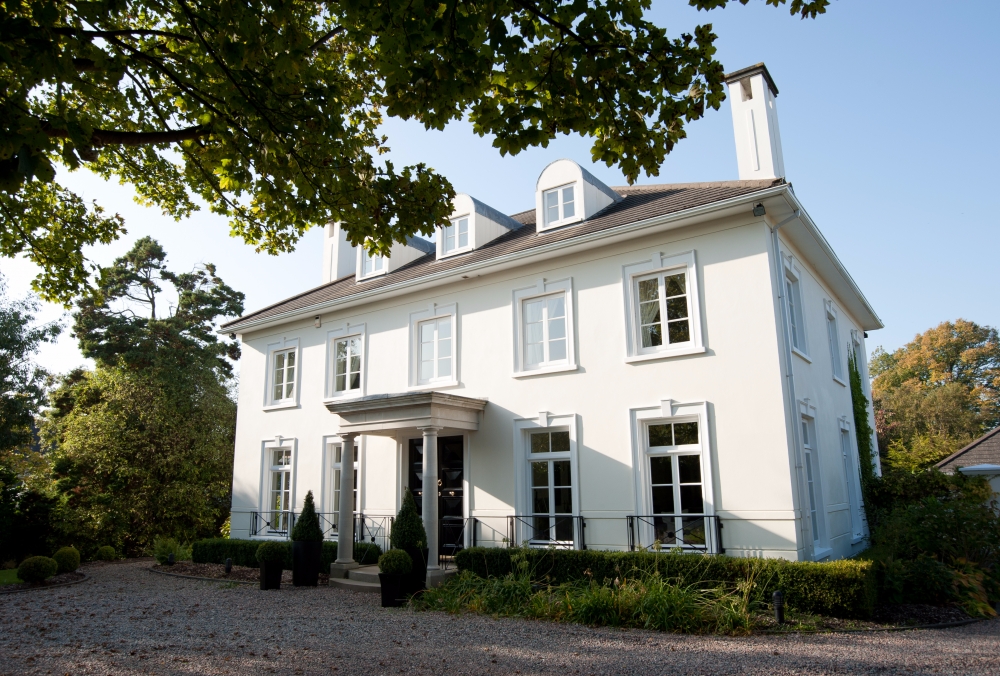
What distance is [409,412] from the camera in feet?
40.6

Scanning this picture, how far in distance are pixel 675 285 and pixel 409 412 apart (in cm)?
531

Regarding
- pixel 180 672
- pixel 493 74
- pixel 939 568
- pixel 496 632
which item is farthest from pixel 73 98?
pixel 939 568

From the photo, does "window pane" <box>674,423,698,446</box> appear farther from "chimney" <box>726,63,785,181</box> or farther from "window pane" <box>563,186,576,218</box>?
"window pane" <box>563,186,576,218</box>

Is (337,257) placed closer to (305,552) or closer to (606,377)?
(305,552)

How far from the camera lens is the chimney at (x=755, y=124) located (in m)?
12.7

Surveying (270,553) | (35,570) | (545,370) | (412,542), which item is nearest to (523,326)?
(545,370)

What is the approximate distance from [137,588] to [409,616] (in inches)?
271

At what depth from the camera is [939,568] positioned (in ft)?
32.4

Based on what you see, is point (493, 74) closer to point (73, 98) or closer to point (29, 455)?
point (73, 98)

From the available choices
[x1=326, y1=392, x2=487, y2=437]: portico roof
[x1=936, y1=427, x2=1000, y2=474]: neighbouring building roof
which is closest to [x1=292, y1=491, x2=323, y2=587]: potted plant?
[x1=326, y1=392, x2=487, y2=437]: portico roof

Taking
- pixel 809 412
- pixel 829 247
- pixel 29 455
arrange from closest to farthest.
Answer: pixel 809 412
pixel 829 247
pixel 29 455

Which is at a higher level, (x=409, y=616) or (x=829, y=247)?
(x=829, y=247)

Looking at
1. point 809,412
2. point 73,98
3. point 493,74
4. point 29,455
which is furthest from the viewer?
point 29,455

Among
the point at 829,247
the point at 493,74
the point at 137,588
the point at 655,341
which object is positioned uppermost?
the point at 829,247
